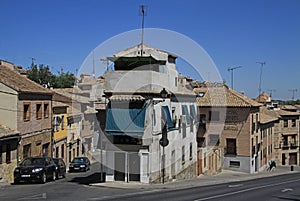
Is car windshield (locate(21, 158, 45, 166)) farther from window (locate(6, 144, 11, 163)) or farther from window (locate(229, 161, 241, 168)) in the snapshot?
window (locate(229, 161, 241, 168))

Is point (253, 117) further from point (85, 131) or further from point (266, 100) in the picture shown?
point (266, 100)

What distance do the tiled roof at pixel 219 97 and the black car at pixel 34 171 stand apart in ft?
76.5

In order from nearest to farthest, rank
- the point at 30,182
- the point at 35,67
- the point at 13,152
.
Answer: the point at 30,182 < the point at 13,152 < the point at 35,67

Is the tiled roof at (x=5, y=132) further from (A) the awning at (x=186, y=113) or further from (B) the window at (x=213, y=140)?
(B) the window at (x=213, y=140)

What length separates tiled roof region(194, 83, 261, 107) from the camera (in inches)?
1730

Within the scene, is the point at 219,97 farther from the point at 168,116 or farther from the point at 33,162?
the point at 33,162

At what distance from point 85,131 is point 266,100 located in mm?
35823

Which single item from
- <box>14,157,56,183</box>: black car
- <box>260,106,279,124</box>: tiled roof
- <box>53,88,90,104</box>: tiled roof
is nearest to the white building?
<box>14,157,56,183</box>: black car

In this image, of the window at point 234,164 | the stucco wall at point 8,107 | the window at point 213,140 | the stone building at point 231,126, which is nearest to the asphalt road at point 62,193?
the stucco wall at point 8,107

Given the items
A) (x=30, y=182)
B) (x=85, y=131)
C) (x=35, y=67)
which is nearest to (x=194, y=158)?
(x=30, y=182)

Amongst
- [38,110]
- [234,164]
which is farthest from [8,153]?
[234,164]

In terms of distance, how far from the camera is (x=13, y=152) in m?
25.8

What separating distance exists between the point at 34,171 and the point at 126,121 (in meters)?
5.17

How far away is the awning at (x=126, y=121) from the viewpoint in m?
21.2
